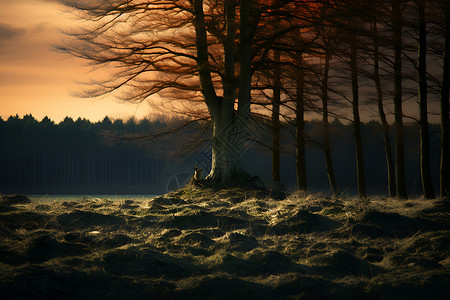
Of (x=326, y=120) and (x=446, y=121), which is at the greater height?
(x=326, y=120)

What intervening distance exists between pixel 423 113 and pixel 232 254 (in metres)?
10.3

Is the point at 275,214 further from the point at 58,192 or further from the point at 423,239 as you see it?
the point at 58,192

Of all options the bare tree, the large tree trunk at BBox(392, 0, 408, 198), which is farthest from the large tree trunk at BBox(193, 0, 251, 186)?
the large tree trunk at BBox(392, 0, 408, 198)

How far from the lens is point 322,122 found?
1528cm

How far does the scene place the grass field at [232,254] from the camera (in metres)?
4.36

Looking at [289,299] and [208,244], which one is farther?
[208,244]

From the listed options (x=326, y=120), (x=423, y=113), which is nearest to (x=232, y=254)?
(x=423, y=113)

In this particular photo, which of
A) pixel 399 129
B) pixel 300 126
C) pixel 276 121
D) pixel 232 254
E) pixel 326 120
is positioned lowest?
pixel 232 254

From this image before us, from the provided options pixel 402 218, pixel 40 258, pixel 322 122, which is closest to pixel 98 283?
pixel 40 258

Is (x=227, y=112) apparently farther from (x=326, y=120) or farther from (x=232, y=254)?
(x=232, y=254)

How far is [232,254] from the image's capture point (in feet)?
18.4

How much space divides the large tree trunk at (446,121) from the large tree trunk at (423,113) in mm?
479

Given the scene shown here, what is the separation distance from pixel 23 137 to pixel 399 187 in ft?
148

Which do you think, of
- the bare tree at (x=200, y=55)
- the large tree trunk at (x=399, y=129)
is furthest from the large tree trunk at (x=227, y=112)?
the large tree trunk at (x=399, y=129)
